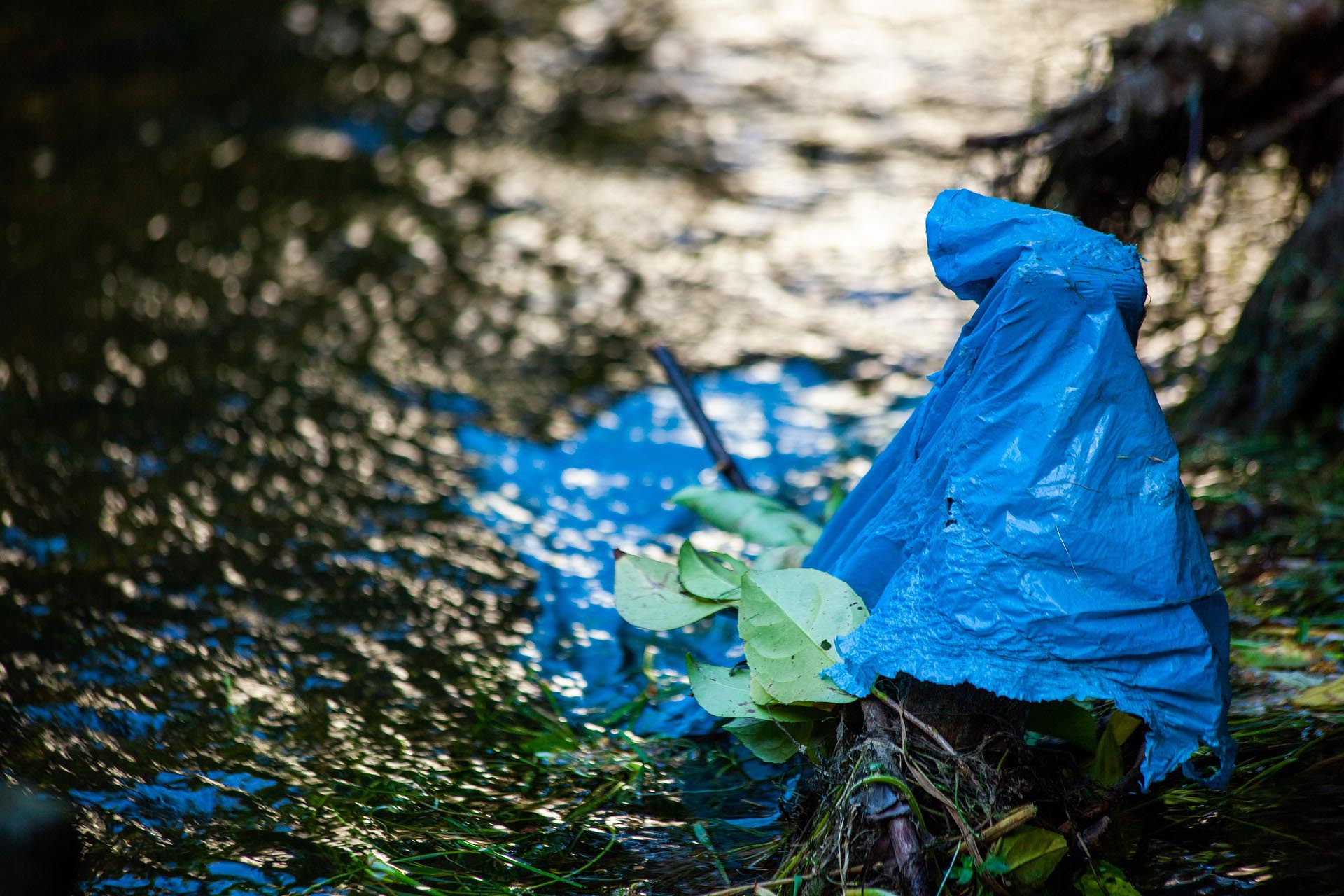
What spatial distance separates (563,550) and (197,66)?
14.2ft

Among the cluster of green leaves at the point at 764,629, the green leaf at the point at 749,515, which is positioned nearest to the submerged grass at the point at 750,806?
the cluster of green leaves at the point at 764,629

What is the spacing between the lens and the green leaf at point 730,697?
1.69 m

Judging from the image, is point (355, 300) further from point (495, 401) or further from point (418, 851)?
point (418, 851)

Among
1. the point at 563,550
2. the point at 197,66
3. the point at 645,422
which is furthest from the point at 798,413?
the point at 197,66

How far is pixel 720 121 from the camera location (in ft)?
18.1

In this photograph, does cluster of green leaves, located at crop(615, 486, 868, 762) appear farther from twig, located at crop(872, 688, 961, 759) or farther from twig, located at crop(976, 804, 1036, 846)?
twig, located at crop(976, 804, 1036, 846)

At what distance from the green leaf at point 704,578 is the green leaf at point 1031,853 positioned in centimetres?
60

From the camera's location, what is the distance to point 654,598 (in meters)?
1.95

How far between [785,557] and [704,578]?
301mm

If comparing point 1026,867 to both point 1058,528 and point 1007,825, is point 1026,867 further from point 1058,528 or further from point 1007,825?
point 1058,528

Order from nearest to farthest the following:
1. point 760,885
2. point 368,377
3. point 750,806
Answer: point 760,885 < point 750,806 < point 368,377

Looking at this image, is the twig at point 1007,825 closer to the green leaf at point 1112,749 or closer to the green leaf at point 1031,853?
the green leaf at point 1031,853

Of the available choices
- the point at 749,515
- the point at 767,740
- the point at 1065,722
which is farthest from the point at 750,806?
the point at 749,515

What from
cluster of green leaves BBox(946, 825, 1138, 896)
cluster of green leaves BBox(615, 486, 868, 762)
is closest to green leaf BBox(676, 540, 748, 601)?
cluster of green leaves BBox(615, 486, 868, 762)
